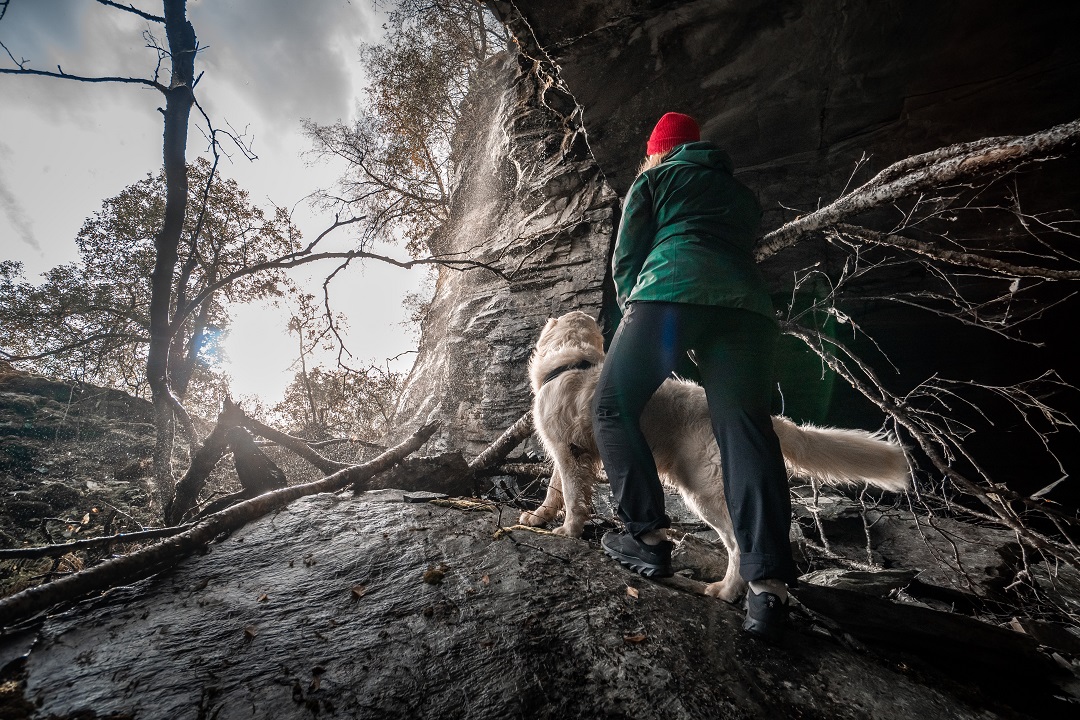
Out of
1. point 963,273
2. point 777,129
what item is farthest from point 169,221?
point 963,273

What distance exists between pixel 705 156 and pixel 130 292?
36.5 feet

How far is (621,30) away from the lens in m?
3.87

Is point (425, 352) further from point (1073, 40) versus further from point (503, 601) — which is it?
point (1073, 40)

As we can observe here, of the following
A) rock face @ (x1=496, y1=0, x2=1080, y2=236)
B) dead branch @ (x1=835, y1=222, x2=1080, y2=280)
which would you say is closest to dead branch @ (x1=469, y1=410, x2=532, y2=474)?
dead branch @ (x1=835, y1=222, x2=1080, y2=280)

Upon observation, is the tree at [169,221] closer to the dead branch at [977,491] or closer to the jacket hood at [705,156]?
the jacket hood at [705,156]

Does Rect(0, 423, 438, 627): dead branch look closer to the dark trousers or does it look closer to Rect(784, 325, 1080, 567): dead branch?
the dark trousers

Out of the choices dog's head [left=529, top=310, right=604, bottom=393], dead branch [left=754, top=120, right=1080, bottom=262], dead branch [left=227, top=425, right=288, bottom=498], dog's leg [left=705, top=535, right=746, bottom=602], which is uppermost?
dead branch [left=754, top=120, right=1080, bottom=262]

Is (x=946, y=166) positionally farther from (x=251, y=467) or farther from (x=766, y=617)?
(x=251, y=467)

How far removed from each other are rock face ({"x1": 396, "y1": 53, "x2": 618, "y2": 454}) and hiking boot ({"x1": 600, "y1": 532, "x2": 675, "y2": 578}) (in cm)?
368

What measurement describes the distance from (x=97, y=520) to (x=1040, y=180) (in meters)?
10.9

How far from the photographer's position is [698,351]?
217 cm

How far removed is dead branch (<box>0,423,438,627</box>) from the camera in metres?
1.42

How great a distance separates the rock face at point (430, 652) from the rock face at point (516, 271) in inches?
156

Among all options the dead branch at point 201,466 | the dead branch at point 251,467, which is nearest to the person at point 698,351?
the dead branch at point 251,467
